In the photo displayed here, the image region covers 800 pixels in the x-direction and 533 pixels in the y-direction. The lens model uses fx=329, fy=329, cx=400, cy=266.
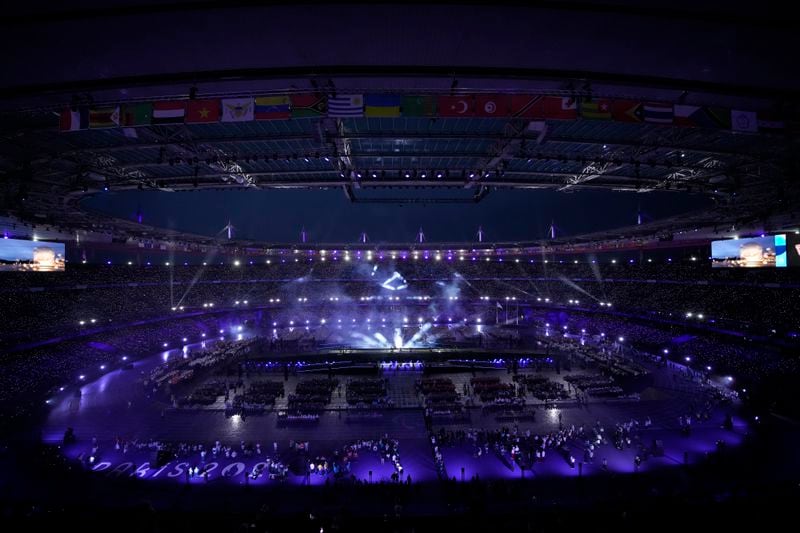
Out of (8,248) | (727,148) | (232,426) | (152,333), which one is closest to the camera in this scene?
(727,148)

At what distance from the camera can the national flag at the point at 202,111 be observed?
28.3 feet

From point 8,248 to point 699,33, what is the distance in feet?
117

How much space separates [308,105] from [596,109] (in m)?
7.64

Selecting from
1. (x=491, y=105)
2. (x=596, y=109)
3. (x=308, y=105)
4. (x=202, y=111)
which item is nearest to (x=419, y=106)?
(x=491, y=105)

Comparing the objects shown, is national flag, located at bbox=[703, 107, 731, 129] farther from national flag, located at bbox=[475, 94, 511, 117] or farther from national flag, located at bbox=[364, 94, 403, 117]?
national flag, located at bbox=[364, 94, 403, 117]

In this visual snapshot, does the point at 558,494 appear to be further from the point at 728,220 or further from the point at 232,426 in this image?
the point at 728,220

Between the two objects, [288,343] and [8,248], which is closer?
[8,248]

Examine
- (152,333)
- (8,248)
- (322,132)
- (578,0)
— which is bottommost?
(152,333)

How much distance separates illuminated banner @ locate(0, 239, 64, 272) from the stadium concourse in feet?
0.48

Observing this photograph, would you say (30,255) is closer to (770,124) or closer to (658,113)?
(658,113)

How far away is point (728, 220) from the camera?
24484mm

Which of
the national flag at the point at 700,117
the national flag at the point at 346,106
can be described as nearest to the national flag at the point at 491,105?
the national flag at the point at 346,106

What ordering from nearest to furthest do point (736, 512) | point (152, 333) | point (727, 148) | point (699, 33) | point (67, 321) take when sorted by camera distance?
point (736, 512), point (699, 33), point (727, 148), point (67, 321), point (152, 333)

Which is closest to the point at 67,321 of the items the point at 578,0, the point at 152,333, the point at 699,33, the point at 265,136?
the point at 152,333
